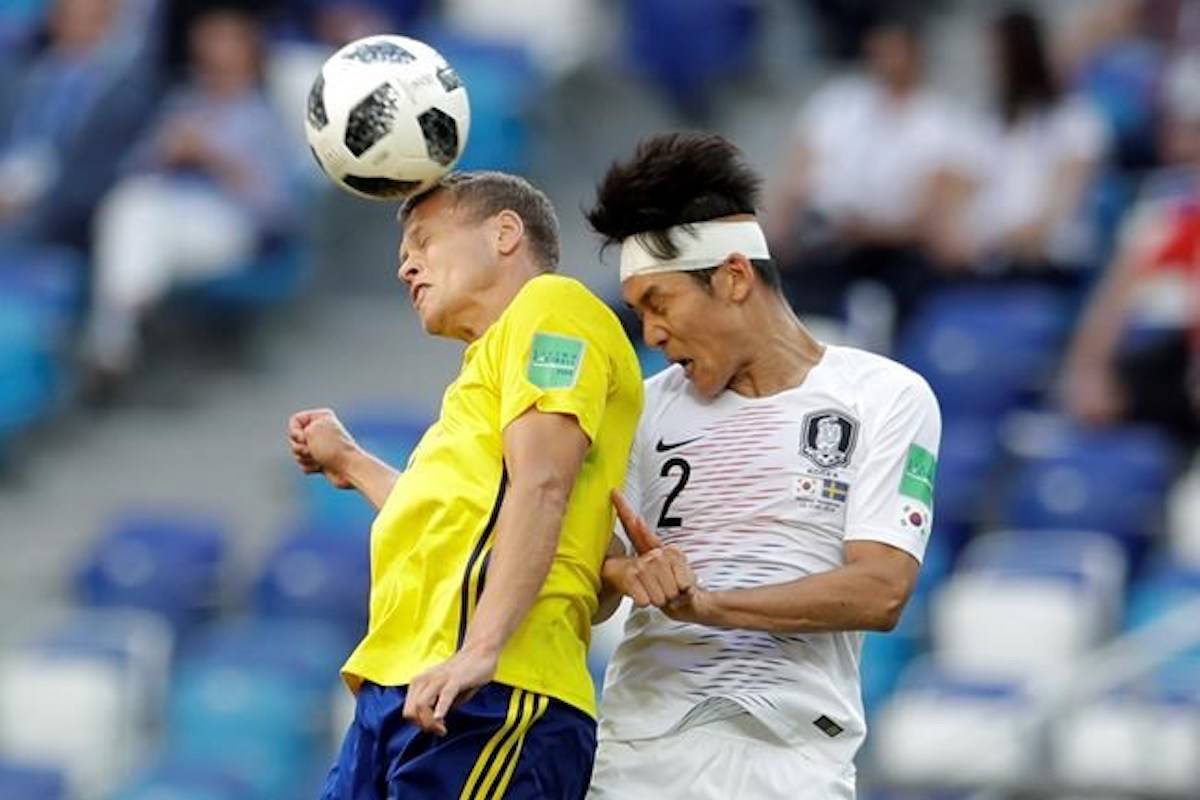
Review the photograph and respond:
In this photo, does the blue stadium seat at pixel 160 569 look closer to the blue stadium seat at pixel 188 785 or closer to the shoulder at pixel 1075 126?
the blue stadium seat at pixel 188 785

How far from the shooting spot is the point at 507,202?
18.0 ft

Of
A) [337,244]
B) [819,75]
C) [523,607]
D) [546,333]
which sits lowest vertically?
[523,607]

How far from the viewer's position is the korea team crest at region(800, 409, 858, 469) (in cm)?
548

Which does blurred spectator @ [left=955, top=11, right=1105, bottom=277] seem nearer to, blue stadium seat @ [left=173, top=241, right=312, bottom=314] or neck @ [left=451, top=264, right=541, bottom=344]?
blue stadium seat @ [left=173, top=241, right=312, bottom=314]

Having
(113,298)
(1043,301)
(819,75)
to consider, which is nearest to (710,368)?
(1043,301)

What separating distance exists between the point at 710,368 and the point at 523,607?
0.61 meters

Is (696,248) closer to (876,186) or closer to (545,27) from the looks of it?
(876,186)

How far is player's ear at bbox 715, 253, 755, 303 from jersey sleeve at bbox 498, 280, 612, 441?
0.80 ft

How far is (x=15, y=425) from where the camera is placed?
491 inches

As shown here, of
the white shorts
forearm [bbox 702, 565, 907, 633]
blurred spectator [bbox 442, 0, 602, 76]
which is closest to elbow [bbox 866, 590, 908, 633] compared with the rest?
forearm [bbox 702, 565, 907, 633]

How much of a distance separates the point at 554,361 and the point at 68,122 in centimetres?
796

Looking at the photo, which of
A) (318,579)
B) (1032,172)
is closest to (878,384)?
(318,579)

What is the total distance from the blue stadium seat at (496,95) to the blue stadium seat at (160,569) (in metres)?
2.16

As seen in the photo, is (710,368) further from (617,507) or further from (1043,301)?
(1043,301)
